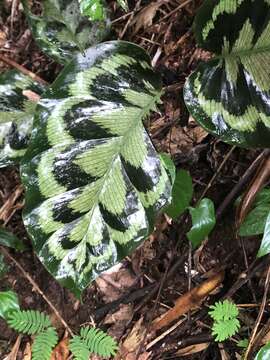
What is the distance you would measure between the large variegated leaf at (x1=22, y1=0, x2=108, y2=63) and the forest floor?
0.68ft

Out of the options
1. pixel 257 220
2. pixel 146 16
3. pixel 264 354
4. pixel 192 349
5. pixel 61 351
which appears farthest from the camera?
pixel 146 16

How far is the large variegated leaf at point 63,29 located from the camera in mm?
1396

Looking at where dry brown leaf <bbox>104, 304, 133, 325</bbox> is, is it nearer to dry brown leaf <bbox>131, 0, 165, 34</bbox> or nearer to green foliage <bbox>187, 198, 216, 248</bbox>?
green foliage <bbox>187, 198, 216, 248</bbox>

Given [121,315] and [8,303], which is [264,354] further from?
[8,303]

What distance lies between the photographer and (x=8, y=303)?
136cm

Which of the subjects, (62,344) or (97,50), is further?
(62,344)

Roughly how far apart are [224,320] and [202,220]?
23cm

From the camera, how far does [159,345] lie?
134 cm

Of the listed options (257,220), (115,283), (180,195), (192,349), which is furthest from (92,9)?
(192,349)

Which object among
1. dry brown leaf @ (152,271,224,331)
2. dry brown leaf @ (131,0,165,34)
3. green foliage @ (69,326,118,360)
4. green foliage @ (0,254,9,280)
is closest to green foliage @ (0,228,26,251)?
green foliage @ (0,254,9,280)

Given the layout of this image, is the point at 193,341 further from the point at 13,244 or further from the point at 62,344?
the point at 13,244

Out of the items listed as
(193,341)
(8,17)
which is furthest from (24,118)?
(193,341)

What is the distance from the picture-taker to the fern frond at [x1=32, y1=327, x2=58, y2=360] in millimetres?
1324

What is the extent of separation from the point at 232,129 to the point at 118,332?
2.03 ft
